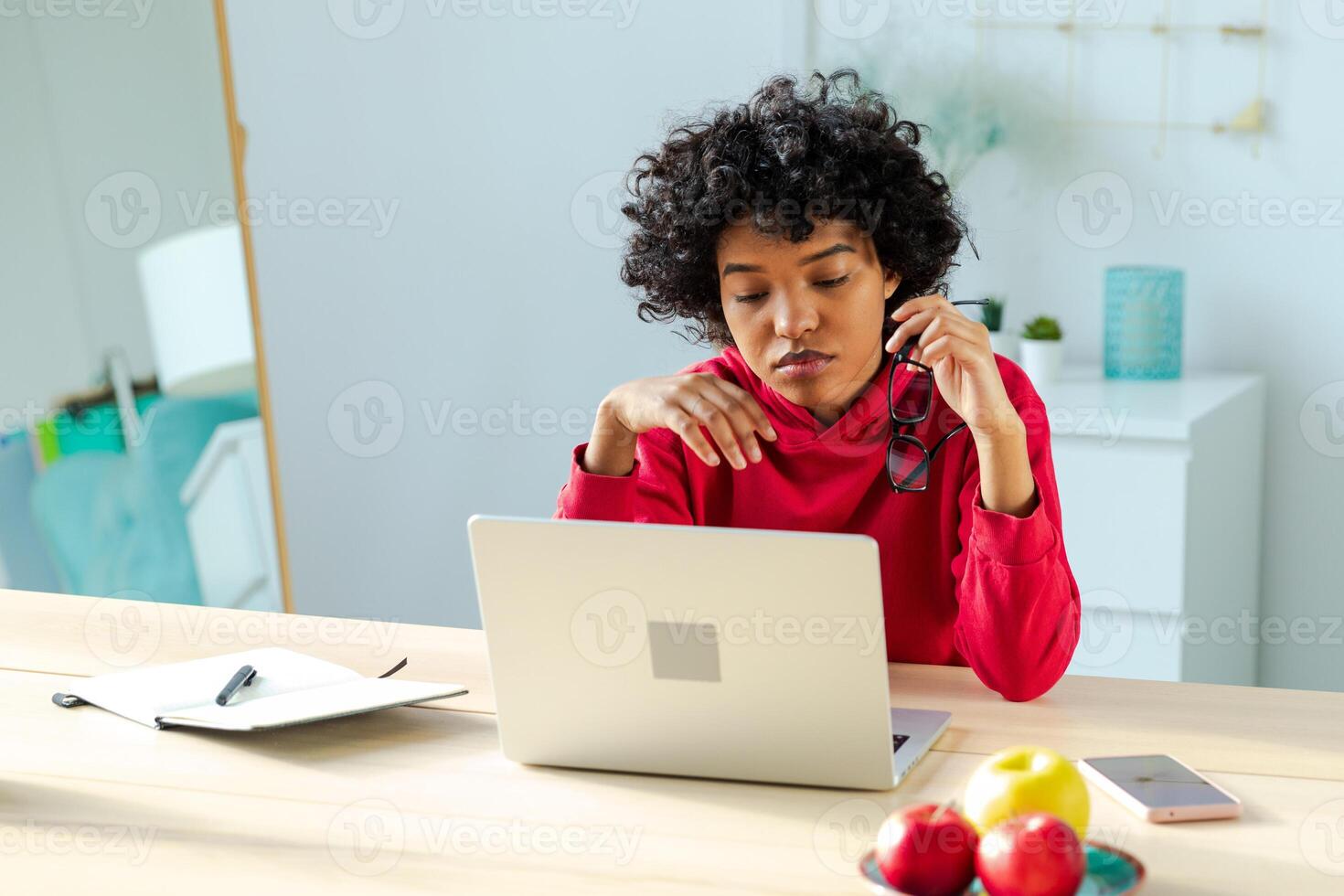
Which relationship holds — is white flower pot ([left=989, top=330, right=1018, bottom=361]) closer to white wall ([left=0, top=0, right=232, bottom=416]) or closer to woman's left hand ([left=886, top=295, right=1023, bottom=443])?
woman's left hand ([left=886, top=295, right=1023, bottom=443])

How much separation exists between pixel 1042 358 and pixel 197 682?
1.65 metres

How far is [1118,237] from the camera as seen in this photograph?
2.66 metres

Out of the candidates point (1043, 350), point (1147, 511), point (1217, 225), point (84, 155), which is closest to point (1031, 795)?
point (1147, 511)

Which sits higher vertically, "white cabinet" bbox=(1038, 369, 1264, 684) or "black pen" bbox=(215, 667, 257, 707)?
"black pen" bbox=(215, 667, 257, 707)

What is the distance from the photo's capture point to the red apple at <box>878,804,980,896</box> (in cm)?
85

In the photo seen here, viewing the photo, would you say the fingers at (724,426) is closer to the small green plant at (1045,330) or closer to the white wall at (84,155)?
the small green plant at (1045,330)

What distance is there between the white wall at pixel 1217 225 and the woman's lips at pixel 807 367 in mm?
1324

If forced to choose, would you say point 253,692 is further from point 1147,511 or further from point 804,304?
point 1147,511

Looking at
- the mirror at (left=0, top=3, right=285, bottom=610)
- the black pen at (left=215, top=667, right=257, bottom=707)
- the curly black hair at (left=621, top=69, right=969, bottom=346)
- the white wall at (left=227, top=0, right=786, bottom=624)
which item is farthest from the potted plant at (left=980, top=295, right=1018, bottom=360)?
the black pen at (left=215, top=667, right=257, bottom=707)

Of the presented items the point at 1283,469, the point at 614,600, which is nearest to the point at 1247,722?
the point at 614,600

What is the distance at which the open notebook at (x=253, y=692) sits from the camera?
4.10 feet

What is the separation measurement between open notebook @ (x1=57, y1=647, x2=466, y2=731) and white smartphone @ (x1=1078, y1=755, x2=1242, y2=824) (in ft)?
1.89

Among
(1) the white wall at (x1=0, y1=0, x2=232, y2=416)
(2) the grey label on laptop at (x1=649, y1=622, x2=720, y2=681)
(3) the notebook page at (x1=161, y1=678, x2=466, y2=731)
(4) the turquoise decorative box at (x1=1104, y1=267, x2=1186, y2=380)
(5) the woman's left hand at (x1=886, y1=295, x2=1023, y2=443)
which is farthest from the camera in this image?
(1) the white wall at (x1=0, y1=0, x2=232, y2=416)

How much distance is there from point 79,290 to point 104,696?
1751 mm
